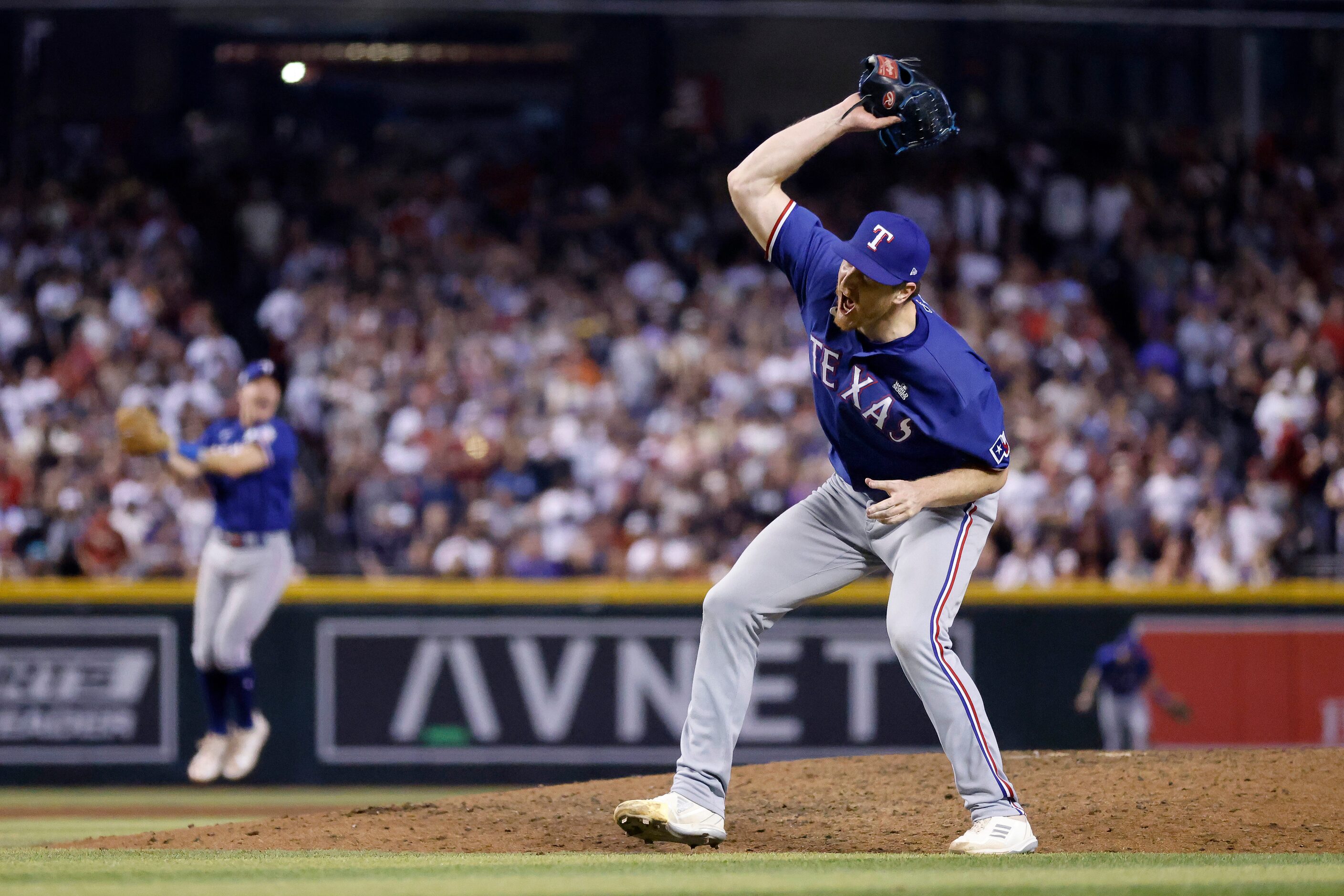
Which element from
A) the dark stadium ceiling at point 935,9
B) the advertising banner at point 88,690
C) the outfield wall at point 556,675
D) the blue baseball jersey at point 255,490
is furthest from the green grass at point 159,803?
the dark stadium ceiling at point 935,9

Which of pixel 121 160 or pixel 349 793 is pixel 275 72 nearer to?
pixel 121 160

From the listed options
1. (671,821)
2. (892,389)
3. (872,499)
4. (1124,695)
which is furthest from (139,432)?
(1124,695)

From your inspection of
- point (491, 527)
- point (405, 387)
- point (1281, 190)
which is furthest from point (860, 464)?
point (1281, 190)

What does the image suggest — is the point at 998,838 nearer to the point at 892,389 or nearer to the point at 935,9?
the point at 892,389

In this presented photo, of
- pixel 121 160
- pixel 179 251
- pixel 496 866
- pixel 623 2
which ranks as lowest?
pixel 496 866

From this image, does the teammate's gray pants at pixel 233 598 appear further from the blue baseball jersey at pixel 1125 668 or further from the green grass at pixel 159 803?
the blue baseball jersey at pixel 1125 668

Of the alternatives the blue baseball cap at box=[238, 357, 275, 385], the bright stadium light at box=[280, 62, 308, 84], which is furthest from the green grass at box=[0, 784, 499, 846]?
the bright stadium light at box=[280, 62, 308, 84]
